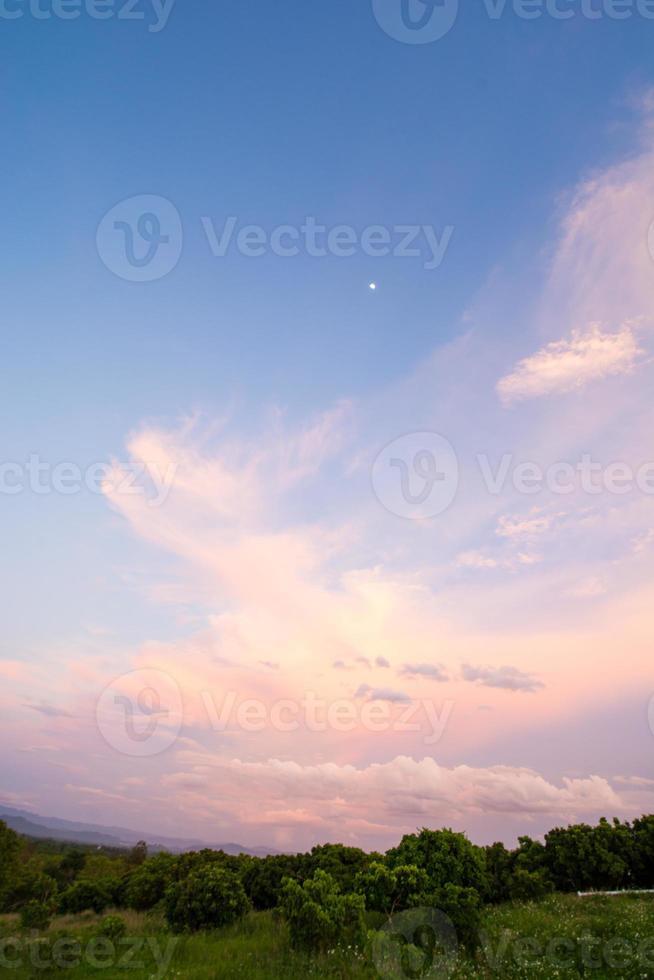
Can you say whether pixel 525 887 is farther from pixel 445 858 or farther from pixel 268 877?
pixel 268 877

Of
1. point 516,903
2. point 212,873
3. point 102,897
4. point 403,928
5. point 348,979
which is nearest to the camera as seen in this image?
point 348,979

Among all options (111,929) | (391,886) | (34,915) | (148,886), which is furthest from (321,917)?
(148,886)

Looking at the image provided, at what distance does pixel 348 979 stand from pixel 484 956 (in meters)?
5.40

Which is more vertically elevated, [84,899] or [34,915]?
[34,915]

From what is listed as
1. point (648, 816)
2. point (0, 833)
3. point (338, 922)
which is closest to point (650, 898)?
point (648, 816)

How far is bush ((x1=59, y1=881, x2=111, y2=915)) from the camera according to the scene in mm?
34750

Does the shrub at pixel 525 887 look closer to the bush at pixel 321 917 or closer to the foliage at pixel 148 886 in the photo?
the bush at pixel 321 917

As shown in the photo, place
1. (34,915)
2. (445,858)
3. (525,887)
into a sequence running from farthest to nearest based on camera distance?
(525,887) < (445,858) < (34,915)

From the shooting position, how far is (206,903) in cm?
2203

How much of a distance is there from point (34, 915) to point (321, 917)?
13.3m

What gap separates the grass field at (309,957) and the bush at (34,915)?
0.59 meters

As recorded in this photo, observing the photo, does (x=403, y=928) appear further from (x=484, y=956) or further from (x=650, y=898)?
(x=650, y=898)

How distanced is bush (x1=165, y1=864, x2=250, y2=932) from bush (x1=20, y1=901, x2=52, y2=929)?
186 inches

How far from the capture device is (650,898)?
83.6 feet
